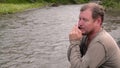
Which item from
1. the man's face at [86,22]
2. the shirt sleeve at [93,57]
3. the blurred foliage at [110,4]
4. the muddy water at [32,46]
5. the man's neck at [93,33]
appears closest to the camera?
the shirt sleeve at [93,57]

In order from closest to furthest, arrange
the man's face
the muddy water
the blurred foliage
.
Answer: the man's face
the muddy water
the blurred foliage

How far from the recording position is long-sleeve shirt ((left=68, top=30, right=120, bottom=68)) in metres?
4.54

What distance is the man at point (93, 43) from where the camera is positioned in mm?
4543

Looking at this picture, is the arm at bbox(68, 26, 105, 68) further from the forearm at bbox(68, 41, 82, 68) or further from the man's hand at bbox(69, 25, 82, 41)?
the man's hand at bbox(69, 25, 82, 41)

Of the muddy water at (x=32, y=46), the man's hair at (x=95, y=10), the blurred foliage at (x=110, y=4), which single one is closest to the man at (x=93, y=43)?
the man's hair at (x=95, y=10)

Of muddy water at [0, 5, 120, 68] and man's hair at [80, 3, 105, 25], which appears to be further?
muddy water at [0, 5, 120, 68]

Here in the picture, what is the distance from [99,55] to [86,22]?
20.7 inches

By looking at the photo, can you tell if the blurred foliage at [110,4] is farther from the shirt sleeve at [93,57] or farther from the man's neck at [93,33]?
the shirt sleeve at [93,57]

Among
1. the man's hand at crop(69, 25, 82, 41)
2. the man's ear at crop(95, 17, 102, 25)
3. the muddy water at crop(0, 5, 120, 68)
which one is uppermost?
the man's ear at crop(95, 17, 102, 25)

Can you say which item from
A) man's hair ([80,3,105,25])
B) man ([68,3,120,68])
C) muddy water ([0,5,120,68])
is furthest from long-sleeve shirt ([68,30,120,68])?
muddy water ([0,5,120,68])

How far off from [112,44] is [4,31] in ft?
84.5

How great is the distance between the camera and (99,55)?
4527mm

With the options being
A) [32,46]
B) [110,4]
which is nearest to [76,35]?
[32,46]

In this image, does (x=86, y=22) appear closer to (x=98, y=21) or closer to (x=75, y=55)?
(x=98, y=21)
